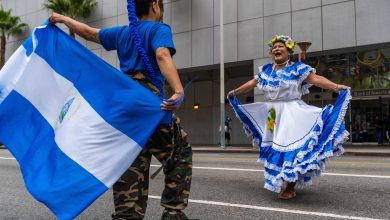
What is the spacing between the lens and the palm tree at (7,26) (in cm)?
3356

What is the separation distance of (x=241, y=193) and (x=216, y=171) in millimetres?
2883

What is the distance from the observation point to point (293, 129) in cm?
570

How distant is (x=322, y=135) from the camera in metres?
5.51

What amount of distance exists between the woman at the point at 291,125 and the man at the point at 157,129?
7.14ft

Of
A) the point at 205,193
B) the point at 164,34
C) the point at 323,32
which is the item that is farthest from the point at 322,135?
the point at 323,32

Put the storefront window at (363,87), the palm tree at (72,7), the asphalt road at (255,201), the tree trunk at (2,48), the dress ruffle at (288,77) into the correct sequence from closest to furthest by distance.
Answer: the asphalt road at (255,201), the dress ruffle at (288,77), the storefront window at (363,87), the palm tree at (72,7), the tree trunk at (2,48)

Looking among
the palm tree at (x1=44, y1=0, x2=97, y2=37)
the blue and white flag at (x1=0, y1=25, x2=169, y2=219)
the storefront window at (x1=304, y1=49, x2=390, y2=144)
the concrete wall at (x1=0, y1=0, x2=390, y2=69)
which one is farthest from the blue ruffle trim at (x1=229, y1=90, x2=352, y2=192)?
the palm tree at (x1=44, y1=0, x2=97, y2=37)

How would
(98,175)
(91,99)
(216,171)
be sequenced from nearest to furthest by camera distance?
(98,175)
(91,99)
(216,171)

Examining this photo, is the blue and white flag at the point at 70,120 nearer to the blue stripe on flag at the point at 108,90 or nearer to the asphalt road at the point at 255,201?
the blue stripe on flag at the point at 108,90

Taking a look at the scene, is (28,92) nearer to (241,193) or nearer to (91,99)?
(91,99)

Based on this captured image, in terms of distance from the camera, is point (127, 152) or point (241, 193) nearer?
point (127, 152)

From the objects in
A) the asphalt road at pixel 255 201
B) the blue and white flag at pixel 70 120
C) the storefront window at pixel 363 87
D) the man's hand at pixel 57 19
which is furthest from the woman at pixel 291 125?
the storefront window at pixel 363 87

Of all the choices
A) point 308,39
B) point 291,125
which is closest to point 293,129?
point 291,125

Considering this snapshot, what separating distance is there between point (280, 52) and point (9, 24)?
3176cm
